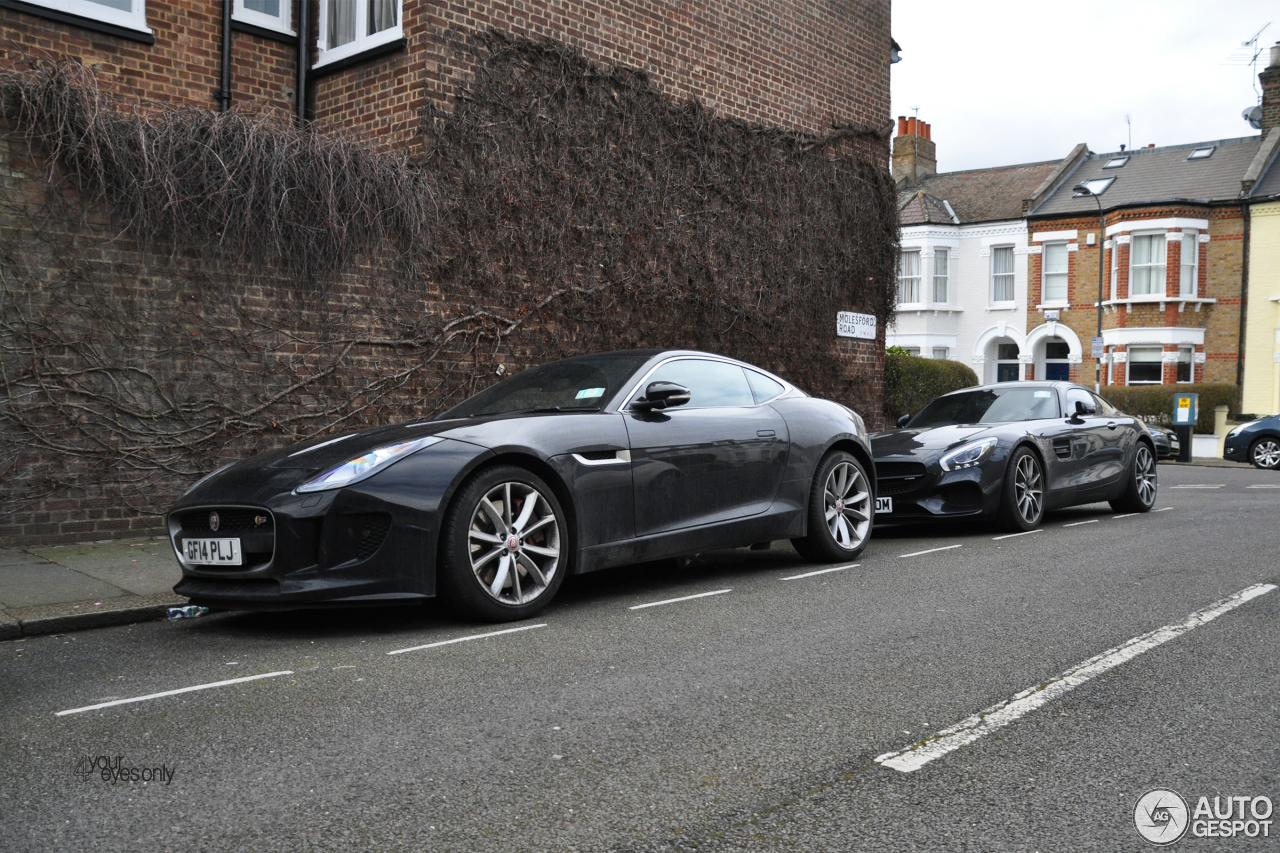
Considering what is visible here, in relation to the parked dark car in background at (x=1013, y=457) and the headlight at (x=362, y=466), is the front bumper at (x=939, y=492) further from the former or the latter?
the headlight at (x=362, y=466)

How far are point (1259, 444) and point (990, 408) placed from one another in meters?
14.8

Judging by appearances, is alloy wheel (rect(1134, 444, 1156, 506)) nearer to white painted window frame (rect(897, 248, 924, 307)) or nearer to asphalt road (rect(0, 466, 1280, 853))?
asphalt road (rect(0, 466, 1280, 853))

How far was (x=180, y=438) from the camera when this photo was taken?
8.66 m

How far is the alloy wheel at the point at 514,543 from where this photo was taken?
5.60 metres

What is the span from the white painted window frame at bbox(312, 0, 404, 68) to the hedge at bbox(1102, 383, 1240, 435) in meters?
26.6

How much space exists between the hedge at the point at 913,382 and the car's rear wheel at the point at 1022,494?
820 cm

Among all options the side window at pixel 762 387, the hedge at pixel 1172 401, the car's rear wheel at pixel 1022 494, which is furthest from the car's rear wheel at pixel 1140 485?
the hedge at pixel 1172 401

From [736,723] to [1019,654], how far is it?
67.8 inches

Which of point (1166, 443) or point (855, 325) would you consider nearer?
point (855, 325)

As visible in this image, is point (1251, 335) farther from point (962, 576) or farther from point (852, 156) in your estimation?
point (962, 576)


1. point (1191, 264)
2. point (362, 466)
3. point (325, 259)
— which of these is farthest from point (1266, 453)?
point (362, 466)

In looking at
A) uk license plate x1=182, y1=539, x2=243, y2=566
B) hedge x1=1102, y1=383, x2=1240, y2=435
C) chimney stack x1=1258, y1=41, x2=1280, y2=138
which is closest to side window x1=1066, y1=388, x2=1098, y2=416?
uk license plate x1=182, y1=539, x2=243, y2=566

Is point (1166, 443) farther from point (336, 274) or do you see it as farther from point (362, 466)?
point (362, 466)

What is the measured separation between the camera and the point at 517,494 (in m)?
5.76
